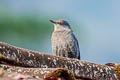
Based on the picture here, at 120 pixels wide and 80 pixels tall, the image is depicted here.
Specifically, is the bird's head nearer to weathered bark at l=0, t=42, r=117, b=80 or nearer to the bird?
the bird

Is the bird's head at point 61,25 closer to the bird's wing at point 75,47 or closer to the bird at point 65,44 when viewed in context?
the bird at point 65,44

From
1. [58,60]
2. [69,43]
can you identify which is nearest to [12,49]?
[58,60]

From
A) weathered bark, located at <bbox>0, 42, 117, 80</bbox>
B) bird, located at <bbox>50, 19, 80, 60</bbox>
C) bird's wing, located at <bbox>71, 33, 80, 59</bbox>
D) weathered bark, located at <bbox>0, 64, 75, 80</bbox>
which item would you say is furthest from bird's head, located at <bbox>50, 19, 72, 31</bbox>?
weathered bark, located at <bbox>0, 64, 75, 80</bbox>

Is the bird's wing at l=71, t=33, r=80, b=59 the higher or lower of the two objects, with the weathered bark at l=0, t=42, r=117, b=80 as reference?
higher

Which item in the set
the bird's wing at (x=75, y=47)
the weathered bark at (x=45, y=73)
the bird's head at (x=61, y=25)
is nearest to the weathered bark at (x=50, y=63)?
the weathered bark at (x=45, y=73)

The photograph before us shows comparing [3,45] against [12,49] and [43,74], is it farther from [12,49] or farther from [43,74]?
[43,74]
